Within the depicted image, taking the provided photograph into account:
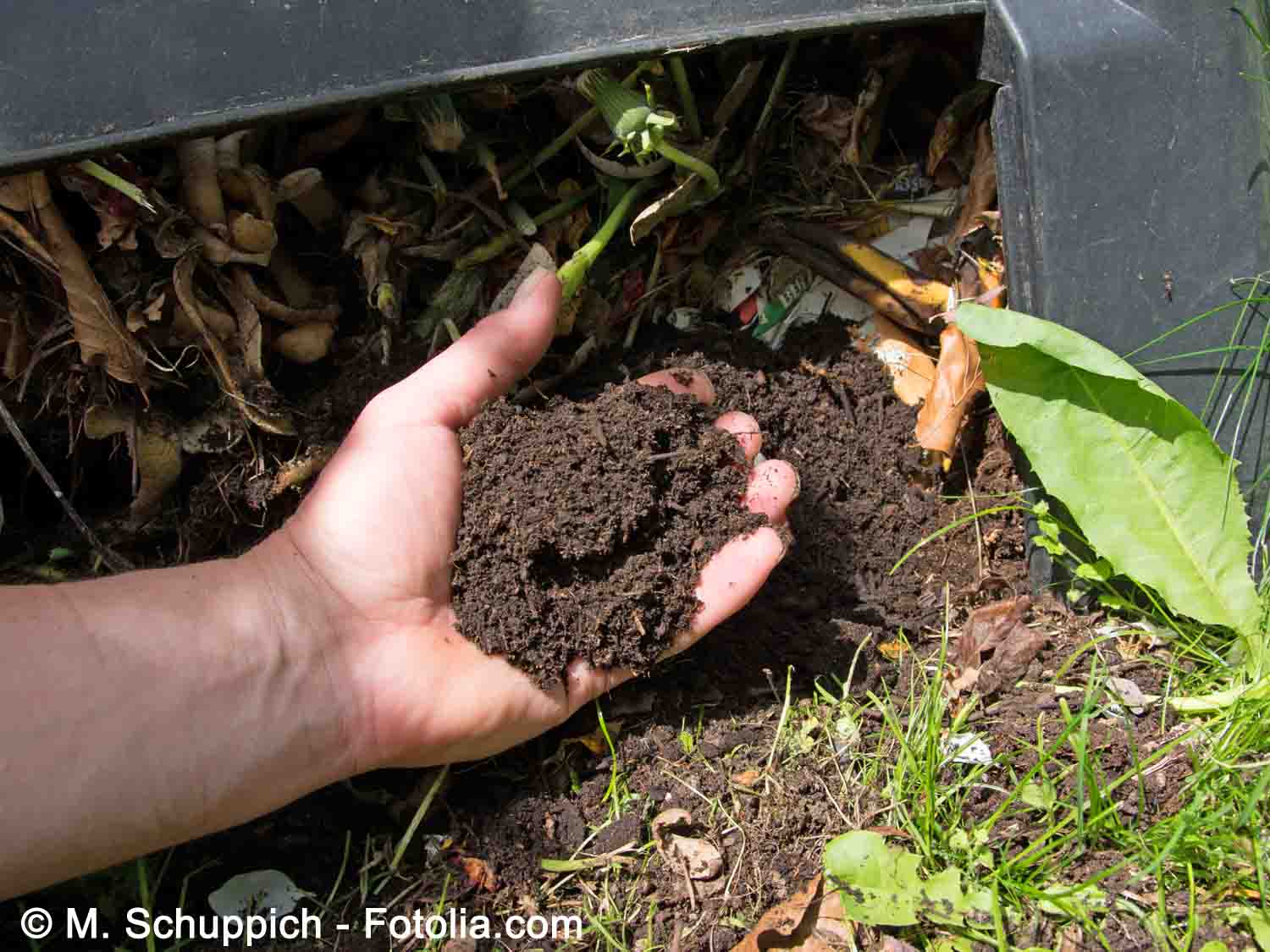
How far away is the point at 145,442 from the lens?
1.94m

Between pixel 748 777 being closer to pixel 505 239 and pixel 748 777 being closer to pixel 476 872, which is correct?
pixel 476 872

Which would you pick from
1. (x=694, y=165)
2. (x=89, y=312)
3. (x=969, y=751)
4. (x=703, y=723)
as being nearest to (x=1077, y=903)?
(x=969, y=751)

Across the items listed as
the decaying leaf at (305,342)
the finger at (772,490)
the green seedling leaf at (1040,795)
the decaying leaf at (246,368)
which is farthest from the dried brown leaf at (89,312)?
the green seedling leaf at (1040,795)

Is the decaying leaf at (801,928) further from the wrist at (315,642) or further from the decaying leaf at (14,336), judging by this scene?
the decaying leaf at (14,336)

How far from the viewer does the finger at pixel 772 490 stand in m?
1.90

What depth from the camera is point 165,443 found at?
77.0 inches

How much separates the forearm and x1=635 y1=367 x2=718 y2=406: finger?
0.76 meters

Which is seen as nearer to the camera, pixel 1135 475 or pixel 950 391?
pixel 1135 475

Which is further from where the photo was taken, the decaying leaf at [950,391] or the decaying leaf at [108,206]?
the decaying leaf at [950,391]

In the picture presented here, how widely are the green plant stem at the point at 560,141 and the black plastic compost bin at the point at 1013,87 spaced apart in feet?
0.49

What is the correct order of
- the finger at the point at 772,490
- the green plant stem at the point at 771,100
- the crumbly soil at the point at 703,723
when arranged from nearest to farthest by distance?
1. the crumbly soil at the point at 703,723
2. the finger at the point at 772,490
3. the green plant stem at the point at 771,100

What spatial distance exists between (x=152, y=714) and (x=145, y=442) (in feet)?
1.81

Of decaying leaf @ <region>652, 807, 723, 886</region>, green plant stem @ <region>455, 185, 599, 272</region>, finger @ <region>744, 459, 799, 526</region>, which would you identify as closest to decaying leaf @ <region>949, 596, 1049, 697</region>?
finger @ <region>744, 459, 799, 526</region>

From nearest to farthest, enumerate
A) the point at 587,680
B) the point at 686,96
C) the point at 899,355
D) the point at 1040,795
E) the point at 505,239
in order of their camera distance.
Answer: the point at 1040,795
the point at 587,680
the point at 686,96
the point at 505,239
the point at 899,355
